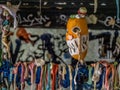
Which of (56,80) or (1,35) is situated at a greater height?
(1,35)

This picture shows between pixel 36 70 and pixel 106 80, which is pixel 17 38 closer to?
pixel 36 70

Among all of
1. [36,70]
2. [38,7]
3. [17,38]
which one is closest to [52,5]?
[38,7]

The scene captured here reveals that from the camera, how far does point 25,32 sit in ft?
23.2

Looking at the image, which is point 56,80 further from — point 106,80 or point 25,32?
point 25,32

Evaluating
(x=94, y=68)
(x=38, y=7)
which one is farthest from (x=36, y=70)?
(x=38, y=7)

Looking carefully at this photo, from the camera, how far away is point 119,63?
6203 mm

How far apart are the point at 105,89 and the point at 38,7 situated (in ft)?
4.66

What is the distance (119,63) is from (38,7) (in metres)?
1.33

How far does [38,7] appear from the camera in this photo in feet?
22.8

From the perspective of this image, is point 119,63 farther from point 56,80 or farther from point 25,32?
point 25,32

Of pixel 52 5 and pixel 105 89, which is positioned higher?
pixel 52 5

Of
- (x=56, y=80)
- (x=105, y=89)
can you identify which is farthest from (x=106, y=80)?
(x=56, y=80)

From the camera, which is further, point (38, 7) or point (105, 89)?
point (38, 7)

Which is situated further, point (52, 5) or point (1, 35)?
point (52, 5)
